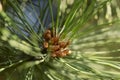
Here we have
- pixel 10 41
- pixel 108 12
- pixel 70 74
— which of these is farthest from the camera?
pixel 108 12

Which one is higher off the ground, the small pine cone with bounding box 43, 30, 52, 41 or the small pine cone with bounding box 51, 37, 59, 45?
the small pine cone with bounding box 43, 30, 52, 41

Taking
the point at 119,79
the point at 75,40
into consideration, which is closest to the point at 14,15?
the point at 75,40

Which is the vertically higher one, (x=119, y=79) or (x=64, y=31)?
(x=64, y=31)

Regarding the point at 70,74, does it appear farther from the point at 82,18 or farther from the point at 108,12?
the point at 108,12

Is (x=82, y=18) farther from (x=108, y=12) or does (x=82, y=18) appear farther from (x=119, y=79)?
(x=108, y=12)

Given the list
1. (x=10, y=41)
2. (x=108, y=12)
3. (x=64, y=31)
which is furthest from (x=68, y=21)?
(x=108, y=12)

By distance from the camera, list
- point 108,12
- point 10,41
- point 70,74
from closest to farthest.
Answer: point 10,41 → point 70,74 → point 108,12

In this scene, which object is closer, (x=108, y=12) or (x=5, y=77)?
(x=5, y=77)

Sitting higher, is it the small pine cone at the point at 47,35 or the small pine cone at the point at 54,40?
the small pine cone at the point at 47,35

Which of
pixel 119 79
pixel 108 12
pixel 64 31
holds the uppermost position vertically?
pixel 108 12
